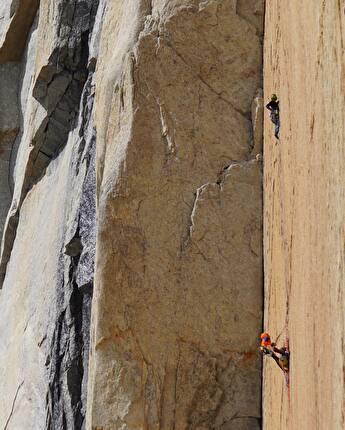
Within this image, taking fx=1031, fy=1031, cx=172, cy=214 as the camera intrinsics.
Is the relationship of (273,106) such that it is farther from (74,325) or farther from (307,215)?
(74,325)

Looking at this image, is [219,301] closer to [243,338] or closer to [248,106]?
[243,338]

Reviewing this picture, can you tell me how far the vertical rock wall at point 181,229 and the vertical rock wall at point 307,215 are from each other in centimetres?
28

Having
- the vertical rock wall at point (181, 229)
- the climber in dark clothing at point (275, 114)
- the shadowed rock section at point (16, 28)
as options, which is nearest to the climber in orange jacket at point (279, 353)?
the vertical rock wall at point (181, 229)

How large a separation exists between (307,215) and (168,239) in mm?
2024

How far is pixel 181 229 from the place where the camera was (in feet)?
21.7

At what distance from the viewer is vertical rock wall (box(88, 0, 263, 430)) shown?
6.40 metres

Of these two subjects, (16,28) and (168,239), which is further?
(16,28)

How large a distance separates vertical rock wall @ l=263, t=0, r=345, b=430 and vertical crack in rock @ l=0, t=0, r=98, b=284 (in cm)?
353

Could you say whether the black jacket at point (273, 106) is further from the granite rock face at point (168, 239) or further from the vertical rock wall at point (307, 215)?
the granite rock face at point (168, 239)

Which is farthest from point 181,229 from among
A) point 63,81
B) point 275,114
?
point 63,81

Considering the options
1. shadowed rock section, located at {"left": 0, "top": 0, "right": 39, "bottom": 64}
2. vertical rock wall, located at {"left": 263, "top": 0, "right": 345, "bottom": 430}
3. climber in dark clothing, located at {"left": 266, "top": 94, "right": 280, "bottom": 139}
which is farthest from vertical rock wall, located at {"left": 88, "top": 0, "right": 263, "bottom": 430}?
shadowed rock section, located at {"left": 0, "top": 0, "right": 39, "bottom": 64}

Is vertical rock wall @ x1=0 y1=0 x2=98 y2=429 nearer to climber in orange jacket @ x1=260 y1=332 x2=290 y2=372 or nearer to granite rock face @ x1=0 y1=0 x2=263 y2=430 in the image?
granite rock face @ x1=0 y1=0 x2=263 y2=430

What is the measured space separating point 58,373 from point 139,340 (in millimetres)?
1559

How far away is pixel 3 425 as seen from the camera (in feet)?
29.1
